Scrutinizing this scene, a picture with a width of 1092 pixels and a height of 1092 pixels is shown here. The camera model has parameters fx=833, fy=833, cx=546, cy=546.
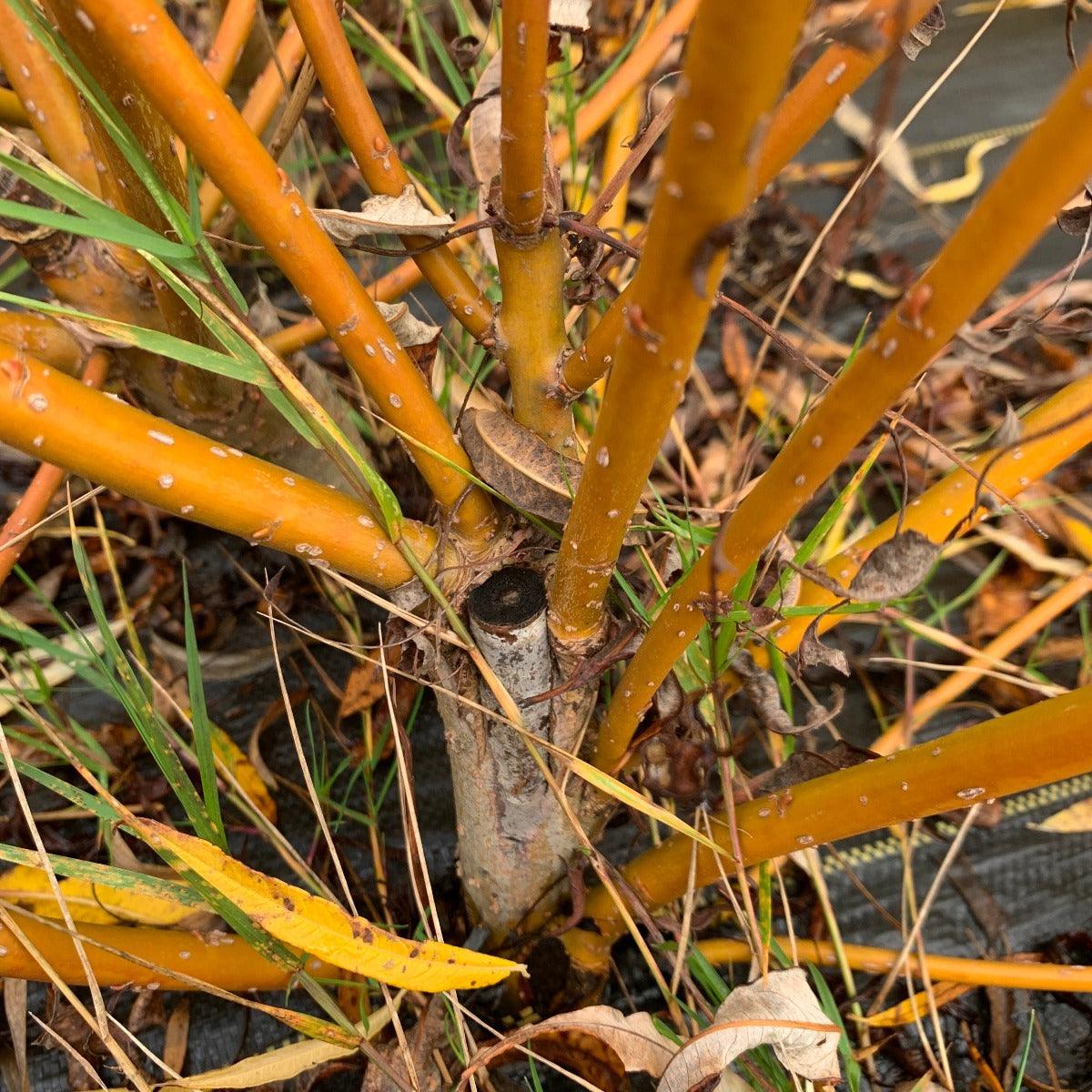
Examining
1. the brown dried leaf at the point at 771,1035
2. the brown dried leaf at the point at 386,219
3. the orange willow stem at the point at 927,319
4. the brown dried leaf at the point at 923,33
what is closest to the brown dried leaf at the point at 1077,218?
the brown dried leaf at the point at 923,33

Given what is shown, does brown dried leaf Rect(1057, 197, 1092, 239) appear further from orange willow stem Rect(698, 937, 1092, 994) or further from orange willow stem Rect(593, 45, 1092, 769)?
orange willow stem Rect(698, 937, 1092, 994)

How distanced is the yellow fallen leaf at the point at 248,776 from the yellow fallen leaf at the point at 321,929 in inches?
16.2

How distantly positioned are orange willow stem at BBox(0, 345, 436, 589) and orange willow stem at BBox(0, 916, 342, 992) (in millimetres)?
346

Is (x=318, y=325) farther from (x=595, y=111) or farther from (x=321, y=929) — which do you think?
(x=321, y=929)

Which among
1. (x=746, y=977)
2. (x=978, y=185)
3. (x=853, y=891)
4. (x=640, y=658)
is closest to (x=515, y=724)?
(x=640, y=658)

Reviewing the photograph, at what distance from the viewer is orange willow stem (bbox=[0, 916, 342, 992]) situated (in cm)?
61

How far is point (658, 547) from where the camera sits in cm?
71

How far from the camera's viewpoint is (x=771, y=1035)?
0.55 metres

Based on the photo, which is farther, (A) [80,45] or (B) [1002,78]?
(B) [1002,78]

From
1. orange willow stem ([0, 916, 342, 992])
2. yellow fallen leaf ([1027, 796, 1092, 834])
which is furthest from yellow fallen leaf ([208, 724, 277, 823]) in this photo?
yellow fallen leaf ([1027, 796, 1092, 834])

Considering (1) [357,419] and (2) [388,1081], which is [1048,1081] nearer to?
(2) [388,1081]

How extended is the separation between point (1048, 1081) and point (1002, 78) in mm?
1546

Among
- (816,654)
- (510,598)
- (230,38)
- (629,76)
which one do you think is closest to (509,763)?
(510,598)

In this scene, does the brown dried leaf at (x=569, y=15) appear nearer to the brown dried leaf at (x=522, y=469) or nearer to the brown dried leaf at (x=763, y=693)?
the brown dried leaf at (x=522, y=469)
